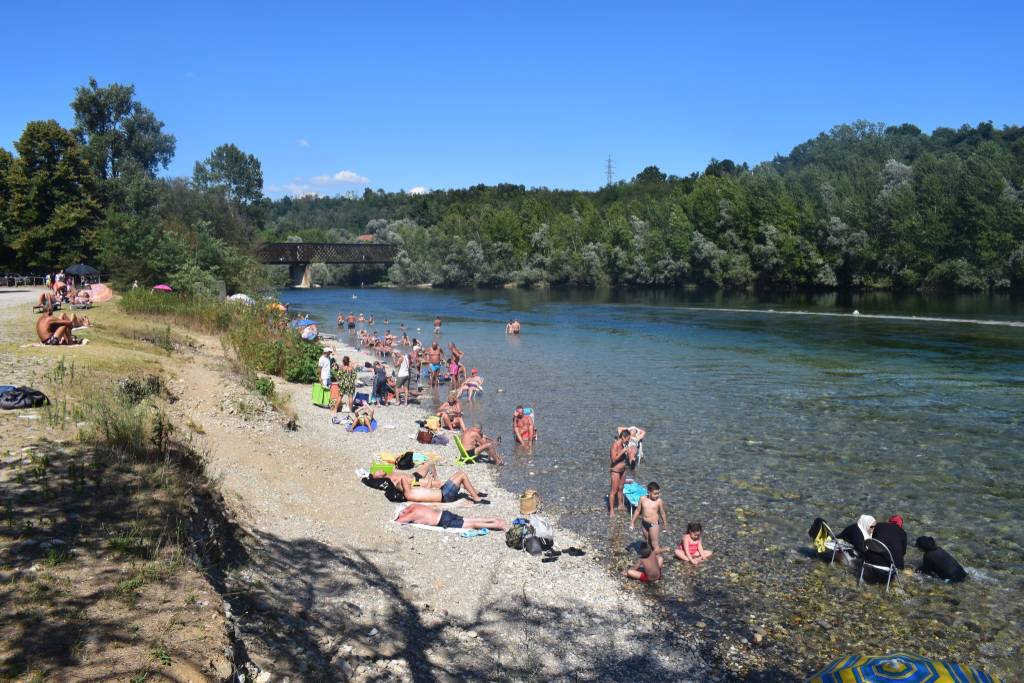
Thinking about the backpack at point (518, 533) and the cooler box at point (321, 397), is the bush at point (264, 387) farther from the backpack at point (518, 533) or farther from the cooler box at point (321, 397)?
the backpack at point (518, 533)

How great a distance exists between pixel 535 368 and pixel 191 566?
25367mm

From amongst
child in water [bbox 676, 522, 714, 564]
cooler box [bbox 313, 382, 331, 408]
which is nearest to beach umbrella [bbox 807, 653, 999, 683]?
child in water [bbox 676, 522, 714, 564]

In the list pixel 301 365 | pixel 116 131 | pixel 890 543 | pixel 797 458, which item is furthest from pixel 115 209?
pixel 890 543

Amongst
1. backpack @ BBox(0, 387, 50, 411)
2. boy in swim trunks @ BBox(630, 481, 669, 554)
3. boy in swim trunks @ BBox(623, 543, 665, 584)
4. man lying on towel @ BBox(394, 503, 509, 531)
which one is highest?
backpack @ BBox(0, 387, 50, 411)

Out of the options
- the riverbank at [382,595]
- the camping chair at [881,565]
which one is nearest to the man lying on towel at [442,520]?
the riverbank at [382,595]

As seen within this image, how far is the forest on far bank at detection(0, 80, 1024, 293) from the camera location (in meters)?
52.5

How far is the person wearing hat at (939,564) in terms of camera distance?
11.3 meters

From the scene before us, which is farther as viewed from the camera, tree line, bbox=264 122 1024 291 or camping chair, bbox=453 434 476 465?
tree line, bbox=264 122 1024 291

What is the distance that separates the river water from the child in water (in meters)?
0.26

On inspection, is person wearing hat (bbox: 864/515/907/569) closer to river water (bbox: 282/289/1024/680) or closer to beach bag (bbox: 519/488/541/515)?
river water (bbox: 282/289/1024/680)

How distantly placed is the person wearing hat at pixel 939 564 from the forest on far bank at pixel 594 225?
3539 centimetres

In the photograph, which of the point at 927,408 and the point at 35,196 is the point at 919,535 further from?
the point at 35,196

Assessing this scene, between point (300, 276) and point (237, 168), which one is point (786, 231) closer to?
point (300, 276)

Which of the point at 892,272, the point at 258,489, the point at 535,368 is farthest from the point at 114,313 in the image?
the point at 892,272
